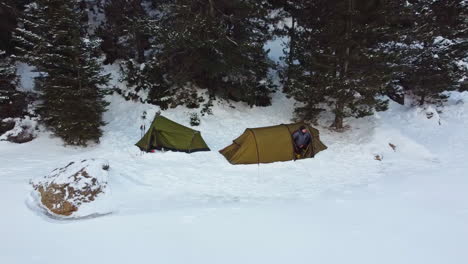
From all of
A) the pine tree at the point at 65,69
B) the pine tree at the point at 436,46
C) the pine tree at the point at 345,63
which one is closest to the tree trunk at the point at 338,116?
the pine tree at the point at 345,63

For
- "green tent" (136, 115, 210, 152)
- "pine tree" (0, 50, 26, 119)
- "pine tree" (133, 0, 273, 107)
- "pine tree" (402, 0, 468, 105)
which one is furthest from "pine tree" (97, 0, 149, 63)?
"pine tree" (402, 0, 468, 105)

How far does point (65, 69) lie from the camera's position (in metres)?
11.8

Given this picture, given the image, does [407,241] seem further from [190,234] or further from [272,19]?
[272,19]

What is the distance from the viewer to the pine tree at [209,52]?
13.6 metres

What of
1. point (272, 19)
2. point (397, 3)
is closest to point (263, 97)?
point (272, 19)

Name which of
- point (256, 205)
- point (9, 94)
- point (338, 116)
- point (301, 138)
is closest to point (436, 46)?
point (338, 116)

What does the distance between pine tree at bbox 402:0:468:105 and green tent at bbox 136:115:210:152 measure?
12.1m

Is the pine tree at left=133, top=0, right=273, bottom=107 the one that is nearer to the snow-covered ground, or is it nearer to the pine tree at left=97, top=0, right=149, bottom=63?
the pine tree at left=97, top=0, right=149, bottom=63

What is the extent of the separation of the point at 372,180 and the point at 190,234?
682 cm

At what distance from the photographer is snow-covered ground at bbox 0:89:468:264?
5773 millimetres

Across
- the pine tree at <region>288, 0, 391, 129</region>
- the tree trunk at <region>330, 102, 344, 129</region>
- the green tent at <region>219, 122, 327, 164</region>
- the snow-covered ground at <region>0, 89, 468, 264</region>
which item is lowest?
the snow-covered ground at <region>0, 89, 468, 264</region>

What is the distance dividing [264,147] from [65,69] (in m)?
8.86

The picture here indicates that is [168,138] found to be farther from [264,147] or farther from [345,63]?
[345,63]

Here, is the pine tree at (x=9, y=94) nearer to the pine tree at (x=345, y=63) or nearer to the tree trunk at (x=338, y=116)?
the pine tree at (x=345, y=63)
